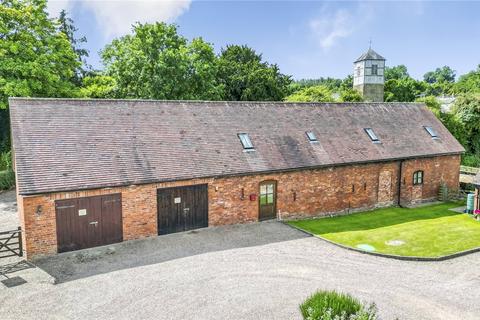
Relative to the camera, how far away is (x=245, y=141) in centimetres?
2002

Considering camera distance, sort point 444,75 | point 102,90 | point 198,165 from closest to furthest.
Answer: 1. point 198,165
2. point 102,90
3. point 444,75

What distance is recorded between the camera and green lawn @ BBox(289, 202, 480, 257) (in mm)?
16469

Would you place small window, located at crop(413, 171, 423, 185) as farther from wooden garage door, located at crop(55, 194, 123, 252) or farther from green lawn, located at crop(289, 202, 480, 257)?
wooden garage door, located at crop(55, 194, 123, 252)

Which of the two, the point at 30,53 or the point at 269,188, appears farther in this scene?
the point at 30,53

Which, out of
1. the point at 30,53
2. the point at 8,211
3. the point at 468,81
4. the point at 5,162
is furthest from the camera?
the point at 468,81

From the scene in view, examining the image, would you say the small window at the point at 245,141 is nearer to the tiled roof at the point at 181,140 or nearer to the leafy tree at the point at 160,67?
the tiled roof at the point at 181,140

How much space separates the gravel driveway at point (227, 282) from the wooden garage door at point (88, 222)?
1.74 ft

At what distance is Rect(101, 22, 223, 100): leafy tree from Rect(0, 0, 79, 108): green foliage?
4.27m

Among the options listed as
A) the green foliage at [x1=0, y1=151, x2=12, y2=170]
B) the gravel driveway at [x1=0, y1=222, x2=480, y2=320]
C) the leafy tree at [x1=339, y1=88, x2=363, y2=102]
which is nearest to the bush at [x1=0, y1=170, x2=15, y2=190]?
the green foliage at [x1=0, y1=151, x2=12, y2=170]

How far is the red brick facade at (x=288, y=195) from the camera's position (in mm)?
14633

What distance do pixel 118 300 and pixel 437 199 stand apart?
2126cm

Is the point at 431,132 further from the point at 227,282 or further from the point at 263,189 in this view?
the point at 227,282

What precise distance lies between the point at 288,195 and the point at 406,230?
582 centimetres

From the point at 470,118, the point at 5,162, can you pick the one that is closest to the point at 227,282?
the point at 5,162
